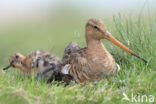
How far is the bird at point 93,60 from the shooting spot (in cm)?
617

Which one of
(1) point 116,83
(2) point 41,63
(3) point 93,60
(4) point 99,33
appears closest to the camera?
(1) point 116,83

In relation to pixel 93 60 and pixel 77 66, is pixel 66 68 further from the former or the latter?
pixel 93 60

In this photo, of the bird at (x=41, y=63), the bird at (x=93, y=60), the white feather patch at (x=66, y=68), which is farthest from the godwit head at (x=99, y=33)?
the bird at (x=41, y=63)

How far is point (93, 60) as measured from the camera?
6.22 m

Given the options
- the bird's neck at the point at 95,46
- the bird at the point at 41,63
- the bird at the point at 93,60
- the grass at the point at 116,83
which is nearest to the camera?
the grass at the point at 116,83

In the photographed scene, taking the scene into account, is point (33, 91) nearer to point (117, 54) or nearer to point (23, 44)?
point (117, 54)

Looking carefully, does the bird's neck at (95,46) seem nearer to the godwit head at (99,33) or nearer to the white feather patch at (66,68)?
the godwit head at (99,33)

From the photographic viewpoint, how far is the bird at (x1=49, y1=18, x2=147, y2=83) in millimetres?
6168

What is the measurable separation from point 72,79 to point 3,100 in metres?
1.71

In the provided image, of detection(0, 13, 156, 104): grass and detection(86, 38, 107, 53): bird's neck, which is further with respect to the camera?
detection(86, 38, 107, 53): bird's neck

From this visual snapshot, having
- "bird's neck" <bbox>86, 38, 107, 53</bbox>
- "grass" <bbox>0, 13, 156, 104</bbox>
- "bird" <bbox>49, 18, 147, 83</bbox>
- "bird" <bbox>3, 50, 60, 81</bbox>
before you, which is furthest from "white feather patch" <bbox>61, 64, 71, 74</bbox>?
"bird" <bbox>3, 50, 60, 81</bbox>

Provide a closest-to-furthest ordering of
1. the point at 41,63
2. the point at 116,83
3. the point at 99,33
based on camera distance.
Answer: the point at 116,83
the point at 99,33
the point at 41,63

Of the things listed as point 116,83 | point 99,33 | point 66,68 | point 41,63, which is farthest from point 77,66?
point 41,63

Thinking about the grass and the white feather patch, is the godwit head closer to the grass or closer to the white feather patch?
the grass
